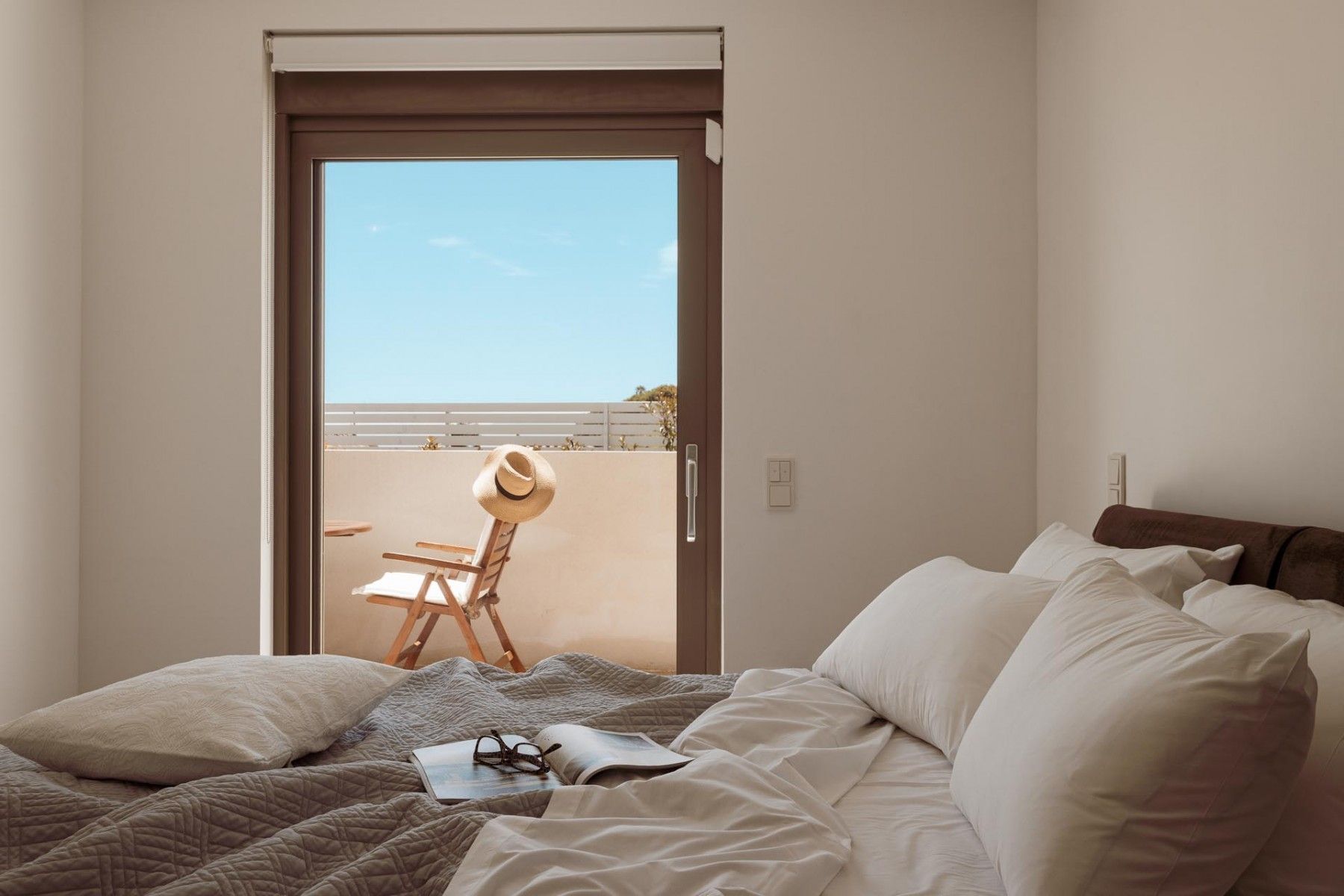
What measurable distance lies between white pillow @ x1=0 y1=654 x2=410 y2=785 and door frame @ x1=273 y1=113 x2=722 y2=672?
1.44 m

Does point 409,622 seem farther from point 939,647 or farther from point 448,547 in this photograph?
point 939,647

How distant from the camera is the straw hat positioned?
2.92 meters

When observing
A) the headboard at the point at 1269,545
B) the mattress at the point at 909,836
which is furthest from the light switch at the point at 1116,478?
the mattress at the point at 909,836

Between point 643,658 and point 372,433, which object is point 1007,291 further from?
point 372,433

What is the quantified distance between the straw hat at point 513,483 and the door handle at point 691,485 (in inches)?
16.9

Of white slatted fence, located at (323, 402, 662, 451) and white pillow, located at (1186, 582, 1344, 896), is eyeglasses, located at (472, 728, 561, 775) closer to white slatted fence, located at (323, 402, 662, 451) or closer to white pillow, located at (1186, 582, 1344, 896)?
white pillow, located at (1186, 582, 1344, 896)

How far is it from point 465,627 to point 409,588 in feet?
0.72

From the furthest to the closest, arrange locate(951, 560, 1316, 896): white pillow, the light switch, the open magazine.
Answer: the light switch < the open magazine < locate(951, 560, 1316, 896): white pillow

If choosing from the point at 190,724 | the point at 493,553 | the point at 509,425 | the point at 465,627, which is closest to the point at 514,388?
the point at 509,425

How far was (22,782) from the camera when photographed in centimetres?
122

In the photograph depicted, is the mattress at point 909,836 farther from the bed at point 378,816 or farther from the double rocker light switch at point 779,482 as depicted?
the double rocker light switch at point 779,482

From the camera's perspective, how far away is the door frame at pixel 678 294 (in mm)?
2912

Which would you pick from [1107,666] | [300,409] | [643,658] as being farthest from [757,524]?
[1107,666]

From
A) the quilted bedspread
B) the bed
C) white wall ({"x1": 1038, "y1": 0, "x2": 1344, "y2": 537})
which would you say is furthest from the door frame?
the quilted bedspread
